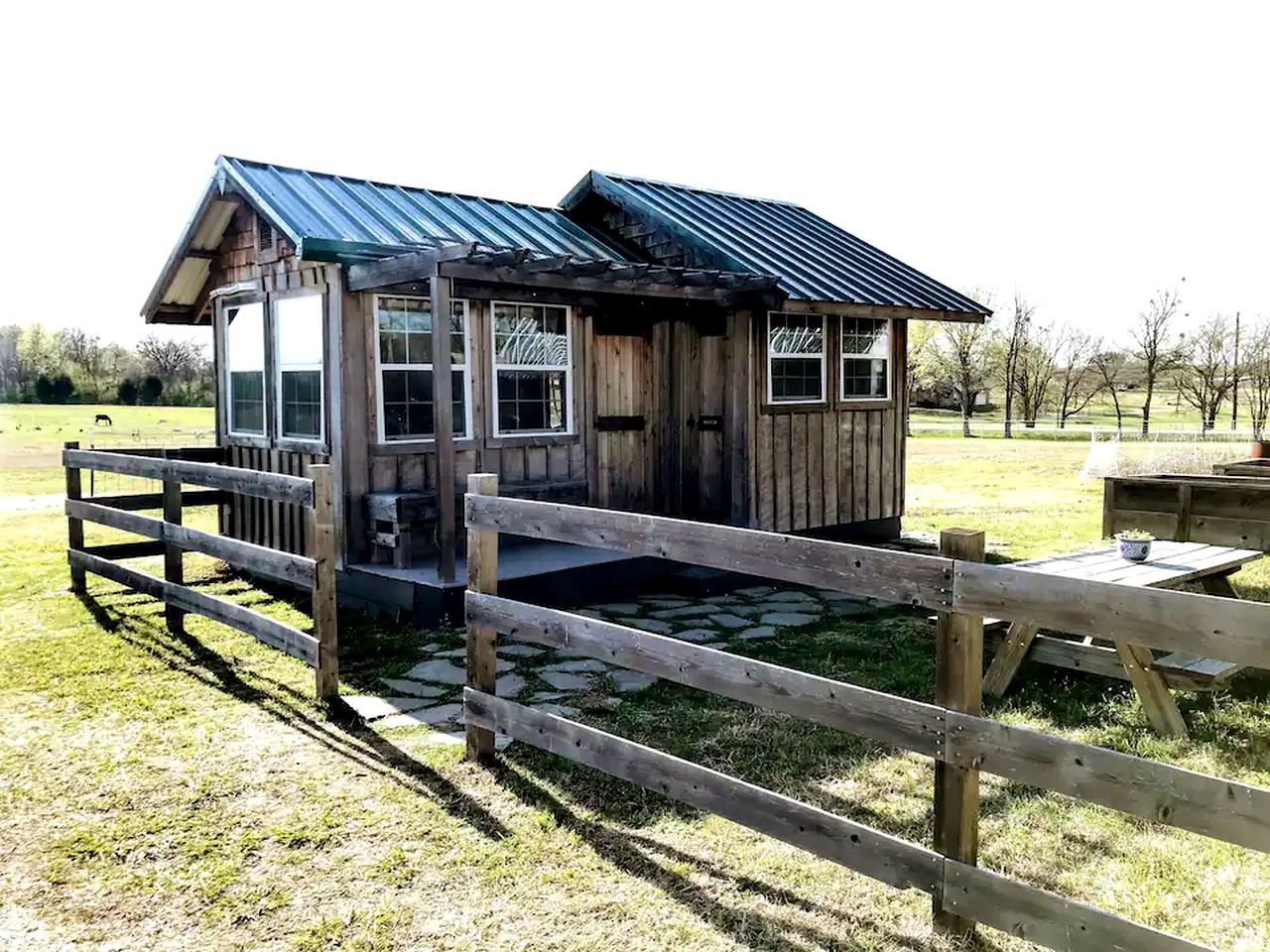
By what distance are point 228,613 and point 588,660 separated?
2.23 meters

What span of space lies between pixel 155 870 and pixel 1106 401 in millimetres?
62774

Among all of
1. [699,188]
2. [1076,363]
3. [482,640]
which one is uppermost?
[699,188]

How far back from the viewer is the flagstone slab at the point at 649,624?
276 inches

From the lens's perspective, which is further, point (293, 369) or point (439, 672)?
point (293, 369)

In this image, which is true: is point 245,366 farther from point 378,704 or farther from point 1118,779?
point 1118,779

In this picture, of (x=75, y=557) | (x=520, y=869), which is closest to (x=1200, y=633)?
(x=520, y=869)

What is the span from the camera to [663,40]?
44.9 feet

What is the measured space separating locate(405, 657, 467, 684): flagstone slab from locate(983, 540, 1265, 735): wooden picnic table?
10.0ft

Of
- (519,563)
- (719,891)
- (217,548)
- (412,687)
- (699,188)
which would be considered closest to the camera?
(719,891)

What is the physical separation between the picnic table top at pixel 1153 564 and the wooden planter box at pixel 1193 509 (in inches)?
27.2

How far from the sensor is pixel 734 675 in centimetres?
332

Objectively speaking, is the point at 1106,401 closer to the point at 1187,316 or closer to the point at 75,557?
the point at 1187,316

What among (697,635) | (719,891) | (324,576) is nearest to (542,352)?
(697,635)

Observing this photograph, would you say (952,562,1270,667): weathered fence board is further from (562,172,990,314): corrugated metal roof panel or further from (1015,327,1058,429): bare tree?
(1015,327,1058,429): bare tree
